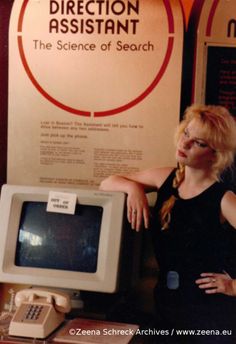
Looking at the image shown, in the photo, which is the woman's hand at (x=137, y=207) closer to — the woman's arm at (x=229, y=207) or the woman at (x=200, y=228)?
the woman at (x=200, y=228)

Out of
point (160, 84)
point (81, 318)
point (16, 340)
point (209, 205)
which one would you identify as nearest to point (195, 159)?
point (209, 205)

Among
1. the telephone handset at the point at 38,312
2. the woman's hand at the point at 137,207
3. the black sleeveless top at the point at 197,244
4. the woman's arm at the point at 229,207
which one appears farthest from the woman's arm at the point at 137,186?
the telephone handset at the point at 38,312

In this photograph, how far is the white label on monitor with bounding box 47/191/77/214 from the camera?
205 centimetres

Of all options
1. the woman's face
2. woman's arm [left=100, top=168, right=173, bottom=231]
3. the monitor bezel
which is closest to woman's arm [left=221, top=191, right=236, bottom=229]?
the woman's face

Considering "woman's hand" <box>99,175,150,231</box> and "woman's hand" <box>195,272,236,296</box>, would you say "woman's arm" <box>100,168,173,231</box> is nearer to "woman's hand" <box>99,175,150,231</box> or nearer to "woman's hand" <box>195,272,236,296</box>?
"woman's hand" <box>99,175,150,231</box>

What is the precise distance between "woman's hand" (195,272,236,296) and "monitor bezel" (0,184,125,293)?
1.24 feet

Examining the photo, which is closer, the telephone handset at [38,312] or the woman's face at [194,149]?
the telephone handset at [38,312]

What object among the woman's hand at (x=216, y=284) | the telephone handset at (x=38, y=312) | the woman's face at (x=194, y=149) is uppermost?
the woman's face at (x=194, y=149)

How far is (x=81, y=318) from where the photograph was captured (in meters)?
2.06

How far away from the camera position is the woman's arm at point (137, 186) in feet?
6.80

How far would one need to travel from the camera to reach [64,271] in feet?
6.69

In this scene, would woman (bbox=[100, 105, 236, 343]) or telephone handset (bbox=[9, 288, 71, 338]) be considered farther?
woman (bbox=[100, 105, 236, 343])

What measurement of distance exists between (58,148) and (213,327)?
105 centimetres

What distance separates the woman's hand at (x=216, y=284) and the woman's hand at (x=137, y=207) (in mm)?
326
